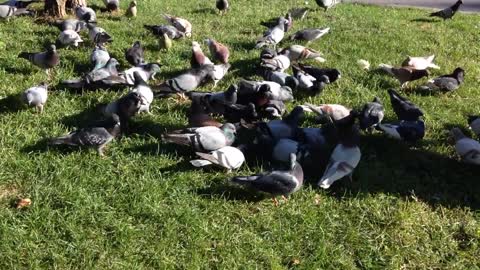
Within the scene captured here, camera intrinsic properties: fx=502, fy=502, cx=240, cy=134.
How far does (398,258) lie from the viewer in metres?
3.73

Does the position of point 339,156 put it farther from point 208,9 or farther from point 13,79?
point 208,9

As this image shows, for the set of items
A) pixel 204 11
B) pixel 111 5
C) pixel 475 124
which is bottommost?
pixel 204 11

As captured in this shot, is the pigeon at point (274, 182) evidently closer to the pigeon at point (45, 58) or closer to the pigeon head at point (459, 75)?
the pigeon at point (45, 58)

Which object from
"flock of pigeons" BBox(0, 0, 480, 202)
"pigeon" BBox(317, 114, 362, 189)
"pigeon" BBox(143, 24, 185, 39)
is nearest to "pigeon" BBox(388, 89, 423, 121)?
"flock of pigeons" BBox(0, 0, 480, 202)

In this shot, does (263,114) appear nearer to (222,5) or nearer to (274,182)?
(274,182)

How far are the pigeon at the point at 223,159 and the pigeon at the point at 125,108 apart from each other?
1.04 metres

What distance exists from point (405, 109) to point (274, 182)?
80.9 inches

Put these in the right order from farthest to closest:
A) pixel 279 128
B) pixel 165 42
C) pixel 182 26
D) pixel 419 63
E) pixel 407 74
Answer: pixel 182 26 < pixel 165 42 < pixel 419 63 < pixel 407 74 < pixel 279 128

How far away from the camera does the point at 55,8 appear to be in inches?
343

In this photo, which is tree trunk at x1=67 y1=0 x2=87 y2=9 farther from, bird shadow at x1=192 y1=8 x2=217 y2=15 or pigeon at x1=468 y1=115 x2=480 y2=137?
pigeon at x1=468 y1=115 x2=480 y2=137

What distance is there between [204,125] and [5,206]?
188cm

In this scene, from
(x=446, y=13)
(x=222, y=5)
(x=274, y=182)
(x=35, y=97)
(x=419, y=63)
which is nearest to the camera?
(x=274, y=182)

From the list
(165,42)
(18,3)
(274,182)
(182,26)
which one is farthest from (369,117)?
(18,3)

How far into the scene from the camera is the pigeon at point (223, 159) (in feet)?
14.4
